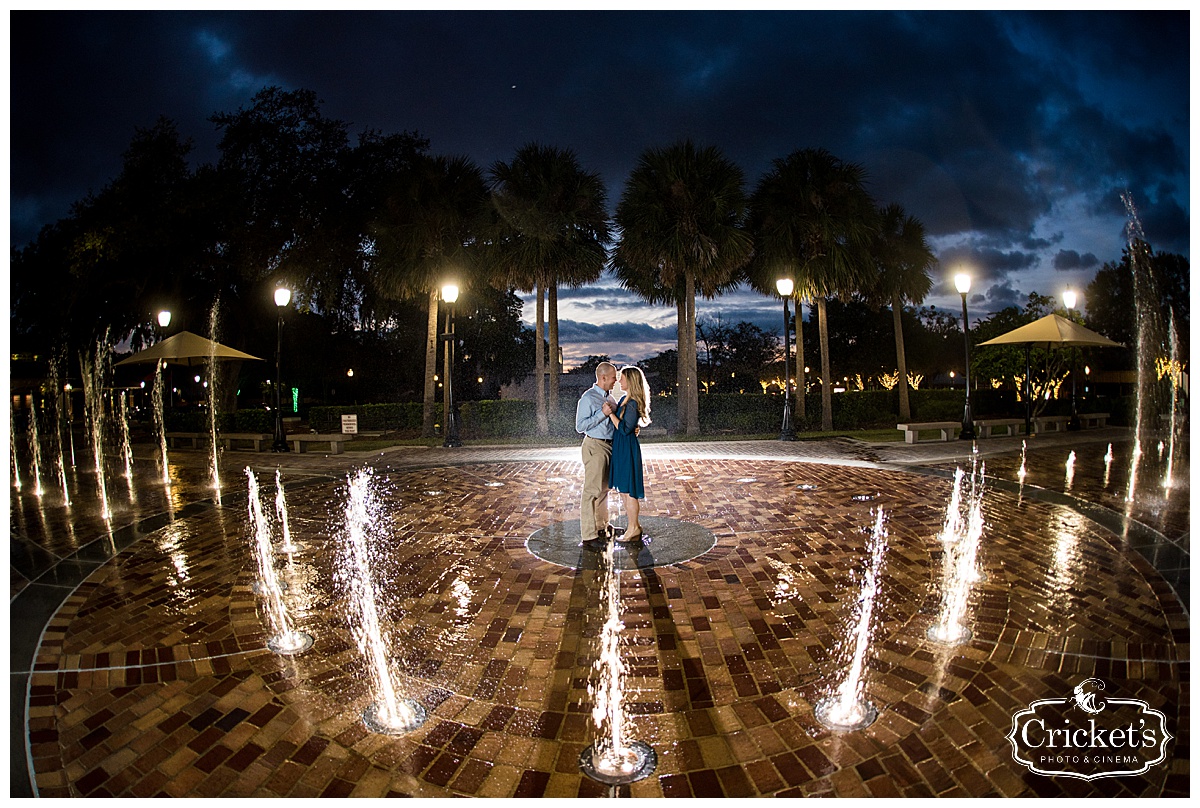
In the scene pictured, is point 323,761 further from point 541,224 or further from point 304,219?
point 304,219

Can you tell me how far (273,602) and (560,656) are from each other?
7.67 ft

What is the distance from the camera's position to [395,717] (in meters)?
2.83

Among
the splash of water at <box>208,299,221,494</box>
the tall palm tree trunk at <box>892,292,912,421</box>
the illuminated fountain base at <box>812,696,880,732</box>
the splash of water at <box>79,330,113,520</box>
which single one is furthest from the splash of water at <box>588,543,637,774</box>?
the tall palm tree trunk at <box>892,292,912,421</box>

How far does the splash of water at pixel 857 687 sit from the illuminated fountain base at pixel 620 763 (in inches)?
33.1

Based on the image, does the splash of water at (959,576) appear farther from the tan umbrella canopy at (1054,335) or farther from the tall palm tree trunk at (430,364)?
the tall palm tree trunk at (430,364)

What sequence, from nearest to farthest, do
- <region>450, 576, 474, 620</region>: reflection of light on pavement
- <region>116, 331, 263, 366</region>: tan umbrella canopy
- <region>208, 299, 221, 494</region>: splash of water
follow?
<region>450, 576, 474, 620</region>: reflection of light on pavement, <region>208, 299, 221, 494</region>: splash of water, <region>116, 331, 263, 366</region>: tan umbrella canopy

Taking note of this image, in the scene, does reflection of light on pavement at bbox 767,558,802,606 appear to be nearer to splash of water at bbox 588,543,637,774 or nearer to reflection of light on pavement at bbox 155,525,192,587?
splash of water at bbox 588,543,637,774

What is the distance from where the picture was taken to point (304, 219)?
20812 mm

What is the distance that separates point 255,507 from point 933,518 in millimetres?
8244

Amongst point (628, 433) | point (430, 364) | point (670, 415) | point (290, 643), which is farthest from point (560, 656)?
point (670, 415)

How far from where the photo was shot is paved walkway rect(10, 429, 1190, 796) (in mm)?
2467

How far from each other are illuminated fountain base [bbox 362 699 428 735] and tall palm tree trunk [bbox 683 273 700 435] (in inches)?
623

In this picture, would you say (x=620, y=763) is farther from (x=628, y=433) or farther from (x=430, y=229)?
(x=430, y=229)

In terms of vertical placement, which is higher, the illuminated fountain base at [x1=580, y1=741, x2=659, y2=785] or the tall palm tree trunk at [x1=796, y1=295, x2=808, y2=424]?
the tall palm tree trunk at [x1=796, y1=295, x2=808, y2=424]
